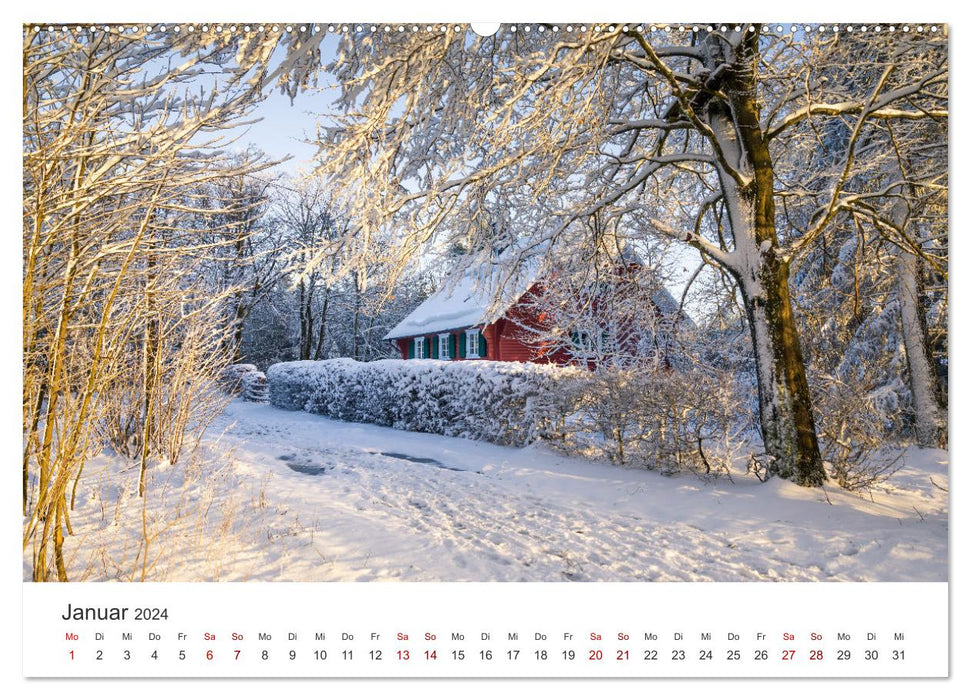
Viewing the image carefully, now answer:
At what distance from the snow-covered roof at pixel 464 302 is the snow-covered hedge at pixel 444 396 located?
1.30 metres

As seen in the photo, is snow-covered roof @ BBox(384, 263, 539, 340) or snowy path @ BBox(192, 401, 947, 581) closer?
snowy path @ BBox(192, 401, 947, 581)

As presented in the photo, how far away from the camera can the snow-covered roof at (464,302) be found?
19.5ft

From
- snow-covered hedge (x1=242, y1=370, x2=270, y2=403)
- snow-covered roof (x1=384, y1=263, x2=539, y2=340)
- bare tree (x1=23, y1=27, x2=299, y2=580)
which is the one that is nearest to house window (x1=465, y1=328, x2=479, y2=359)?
snow-covered roof (x1=384, y1=263, x2=539, y2=340)

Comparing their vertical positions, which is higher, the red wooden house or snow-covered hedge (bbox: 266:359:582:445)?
the red wooden house

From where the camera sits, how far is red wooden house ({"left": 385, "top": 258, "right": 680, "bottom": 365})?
6.64 meters

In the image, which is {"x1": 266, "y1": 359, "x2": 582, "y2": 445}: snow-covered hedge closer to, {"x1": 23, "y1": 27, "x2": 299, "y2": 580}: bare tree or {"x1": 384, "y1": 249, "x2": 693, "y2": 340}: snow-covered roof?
{"x1": 384, "y1": 249, "x2": 693, "y2": 340}: snow-covered roof

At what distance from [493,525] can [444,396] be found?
20.1ft

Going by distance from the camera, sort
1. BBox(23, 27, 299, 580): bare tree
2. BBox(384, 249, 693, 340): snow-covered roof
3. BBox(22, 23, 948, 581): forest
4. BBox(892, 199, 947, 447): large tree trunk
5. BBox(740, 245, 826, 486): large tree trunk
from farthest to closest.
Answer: BBox(892, 199, 947, 447): large tree trunk < BBox(384, 249, 693, 340): snow-covered roof < BBox(740, 245, 826, 486): large tree trunk < BBox(22, 23, 948, 581): forest < BBox(23, 27, 299, 580): bare tree

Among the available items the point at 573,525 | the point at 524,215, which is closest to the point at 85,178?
the point at 573,525

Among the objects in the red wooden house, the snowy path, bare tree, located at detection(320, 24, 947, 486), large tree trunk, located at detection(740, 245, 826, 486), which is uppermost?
bare tree, located at detection(320, 24, 947, 486)

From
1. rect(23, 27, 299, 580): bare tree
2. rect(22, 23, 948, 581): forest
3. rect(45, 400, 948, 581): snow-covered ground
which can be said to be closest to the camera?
rect(23, 27, 299, 580): bare tree

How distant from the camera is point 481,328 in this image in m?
10.2

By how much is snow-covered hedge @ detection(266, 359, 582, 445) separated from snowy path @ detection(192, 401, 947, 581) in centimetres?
150
